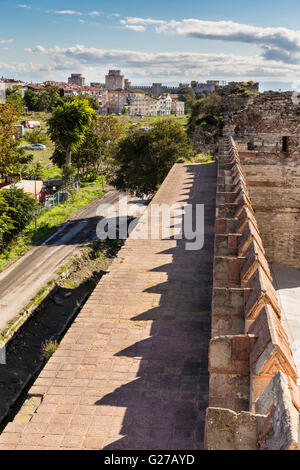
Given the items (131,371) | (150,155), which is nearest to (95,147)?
(150,155)

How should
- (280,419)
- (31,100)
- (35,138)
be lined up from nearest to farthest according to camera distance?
(280,419) < (35,138) < (31,100)

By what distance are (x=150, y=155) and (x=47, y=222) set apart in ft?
28.9

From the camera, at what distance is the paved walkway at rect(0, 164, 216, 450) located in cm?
621

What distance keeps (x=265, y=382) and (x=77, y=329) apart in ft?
16.4

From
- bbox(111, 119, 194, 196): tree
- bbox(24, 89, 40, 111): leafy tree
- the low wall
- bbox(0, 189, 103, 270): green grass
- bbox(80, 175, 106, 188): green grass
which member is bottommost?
bbox(0, 189, 103, 270): green grass

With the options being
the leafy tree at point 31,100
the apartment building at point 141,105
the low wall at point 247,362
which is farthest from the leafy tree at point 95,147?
the apartment building at point 141,105

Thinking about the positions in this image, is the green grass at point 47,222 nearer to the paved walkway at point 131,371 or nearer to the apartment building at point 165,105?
the paved walkway at point 131,371

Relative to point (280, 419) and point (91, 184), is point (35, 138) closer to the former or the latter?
point (91, 184)

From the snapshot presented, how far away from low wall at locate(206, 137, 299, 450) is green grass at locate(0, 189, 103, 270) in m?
18.9

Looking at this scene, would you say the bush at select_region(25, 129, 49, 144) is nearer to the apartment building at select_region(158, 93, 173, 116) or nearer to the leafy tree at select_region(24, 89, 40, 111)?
the leafy tree at select_region(24, 89, 40, 111)

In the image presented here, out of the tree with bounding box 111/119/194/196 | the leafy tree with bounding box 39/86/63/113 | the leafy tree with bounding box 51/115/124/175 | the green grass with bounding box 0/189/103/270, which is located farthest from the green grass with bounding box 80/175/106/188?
the leafy tree with bounding box 39/86/63/113

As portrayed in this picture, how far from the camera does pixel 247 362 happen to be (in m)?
5.35

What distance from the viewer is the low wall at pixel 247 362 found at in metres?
3.59

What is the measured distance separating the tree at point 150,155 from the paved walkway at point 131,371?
20583 mm
